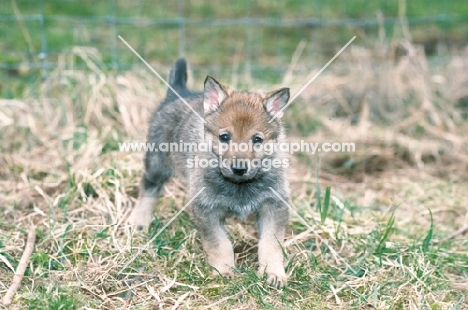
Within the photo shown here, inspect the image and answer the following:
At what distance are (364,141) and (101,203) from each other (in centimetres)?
270

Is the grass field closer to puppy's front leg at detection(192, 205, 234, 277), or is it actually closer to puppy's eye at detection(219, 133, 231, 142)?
puppy's front leg at detection(192, 205, 234, 277)

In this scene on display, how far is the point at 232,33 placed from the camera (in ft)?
31.6

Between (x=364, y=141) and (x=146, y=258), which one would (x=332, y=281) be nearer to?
(x=146, y=258)

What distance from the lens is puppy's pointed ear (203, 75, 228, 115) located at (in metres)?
4.22

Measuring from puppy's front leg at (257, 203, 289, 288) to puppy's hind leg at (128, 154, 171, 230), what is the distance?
3.01ft

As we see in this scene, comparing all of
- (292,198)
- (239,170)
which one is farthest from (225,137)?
(292,198)

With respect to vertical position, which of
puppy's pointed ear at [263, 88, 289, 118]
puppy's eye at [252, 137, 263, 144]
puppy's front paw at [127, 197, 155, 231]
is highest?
puppy's pointed ear at [263, 88, 289, 118]

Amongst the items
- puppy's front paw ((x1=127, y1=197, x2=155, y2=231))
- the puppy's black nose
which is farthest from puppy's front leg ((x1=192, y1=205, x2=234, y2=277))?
puppy's front paw ((x1=127, y1=197, x2=155, y2=231))

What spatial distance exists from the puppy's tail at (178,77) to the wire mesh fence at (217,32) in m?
2.03

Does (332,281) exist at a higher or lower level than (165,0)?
lower

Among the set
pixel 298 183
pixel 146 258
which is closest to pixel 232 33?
pixel 298 183

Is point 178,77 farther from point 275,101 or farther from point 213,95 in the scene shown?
point 275,101

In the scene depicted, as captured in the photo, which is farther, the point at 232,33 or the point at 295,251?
the point at 232,33

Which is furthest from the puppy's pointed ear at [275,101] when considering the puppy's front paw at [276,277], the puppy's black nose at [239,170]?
the puppy's front paw at [276,277]
